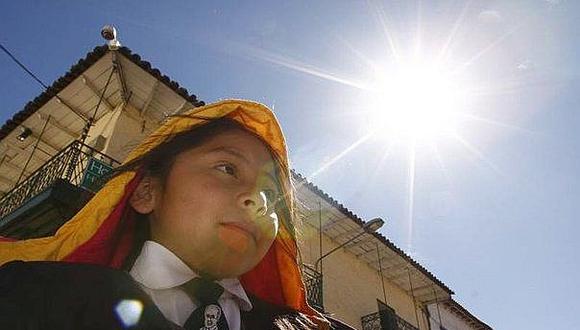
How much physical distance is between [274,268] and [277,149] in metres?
0.59

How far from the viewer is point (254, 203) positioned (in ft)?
5.40

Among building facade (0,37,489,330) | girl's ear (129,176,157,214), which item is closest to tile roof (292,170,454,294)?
building facade (0,37,489,330)

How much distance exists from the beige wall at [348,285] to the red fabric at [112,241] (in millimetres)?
11087

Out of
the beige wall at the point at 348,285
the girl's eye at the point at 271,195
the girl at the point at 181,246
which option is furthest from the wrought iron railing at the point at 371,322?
the girl's eye at the point at 271,195

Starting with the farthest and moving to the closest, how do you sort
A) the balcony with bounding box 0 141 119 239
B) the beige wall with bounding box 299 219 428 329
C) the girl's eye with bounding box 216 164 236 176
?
the beige wall with bounding box 299 219 428 329 < the balcony with bounding box 0 141 119 239 < the girl's eye with bounding box 216 164 236 176

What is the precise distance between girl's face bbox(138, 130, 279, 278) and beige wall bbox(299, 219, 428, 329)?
36.4ft

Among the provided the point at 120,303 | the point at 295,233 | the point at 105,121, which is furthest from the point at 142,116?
the point at 120,303

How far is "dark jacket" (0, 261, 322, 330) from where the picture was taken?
1.09m

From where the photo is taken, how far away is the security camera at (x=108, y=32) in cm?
839

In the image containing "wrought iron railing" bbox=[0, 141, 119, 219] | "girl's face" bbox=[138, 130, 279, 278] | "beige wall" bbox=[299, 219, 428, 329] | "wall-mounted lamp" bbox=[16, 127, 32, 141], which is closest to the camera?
"girl's face" bbox=[138, 130, 279, 278]

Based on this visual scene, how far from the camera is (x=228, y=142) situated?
1.91 meters

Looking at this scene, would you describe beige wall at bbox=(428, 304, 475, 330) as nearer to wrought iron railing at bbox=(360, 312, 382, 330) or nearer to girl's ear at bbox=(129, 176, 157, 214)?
wrought iron railing at bbox=(360, 312, 382, 330)

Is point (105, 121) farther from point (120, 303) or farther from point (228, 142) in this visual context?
point (120, 303)

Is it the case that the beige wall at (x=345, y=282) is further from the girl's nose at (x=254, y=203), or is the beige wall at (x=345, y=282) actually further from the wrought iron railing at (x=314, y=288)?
the girl's nose at (x=254, y=203)
